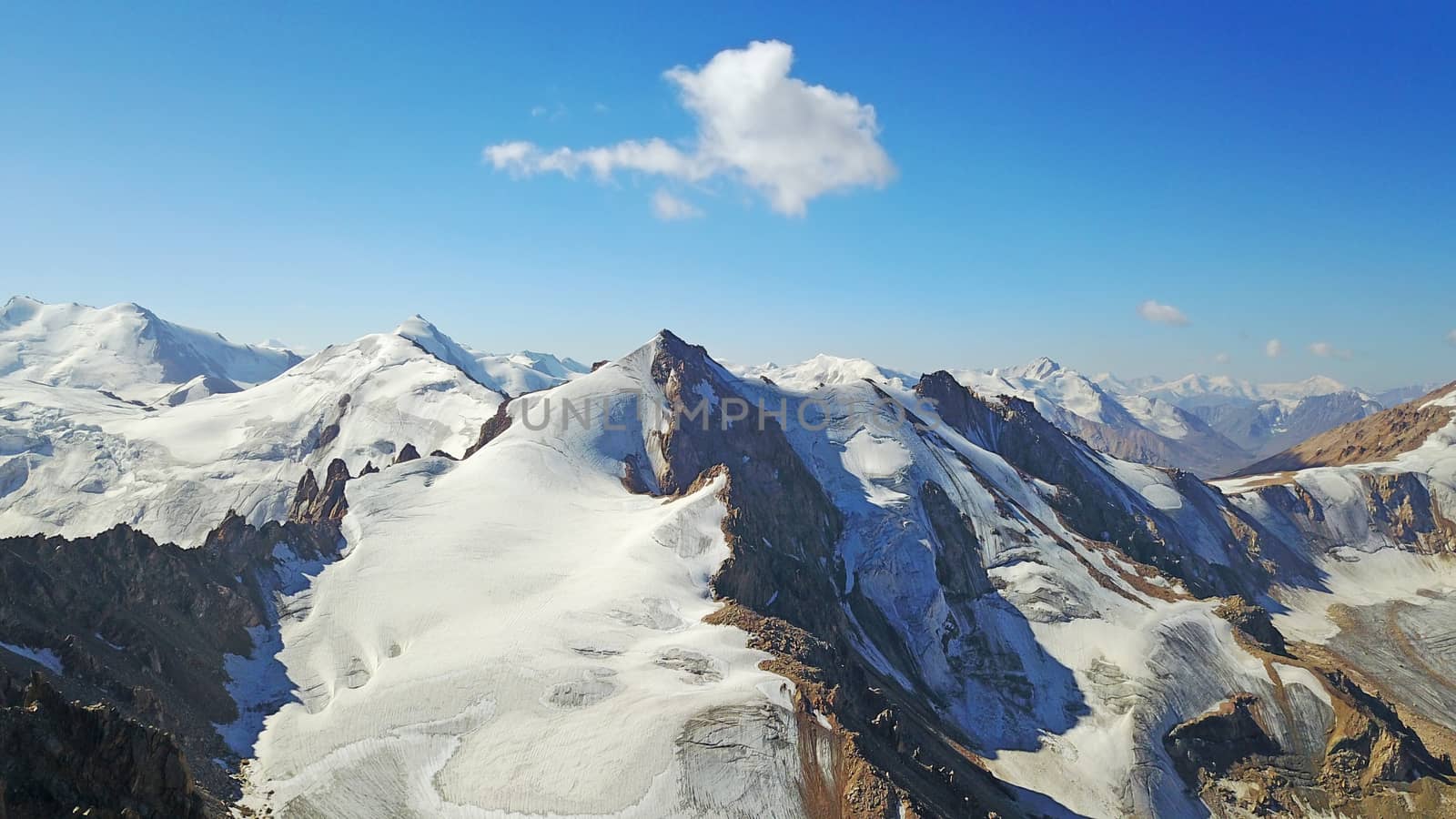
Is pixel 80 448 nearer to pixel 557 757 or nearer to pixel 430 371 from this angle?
pixel 430 371

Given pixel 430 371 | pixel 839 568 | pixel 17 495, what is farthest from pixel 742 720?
pixel 17 495

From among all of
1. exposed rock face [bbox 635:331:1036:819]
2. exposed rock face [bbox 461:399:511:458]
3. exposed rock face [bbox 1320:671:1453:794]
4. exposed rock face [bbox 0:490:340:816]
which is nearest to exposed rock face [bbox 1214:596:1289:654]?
exposed rock face [bbox 1320:671:1453:794]

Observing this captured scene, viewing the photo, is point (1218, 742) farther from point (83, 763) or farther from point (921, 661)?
point (83, 763)

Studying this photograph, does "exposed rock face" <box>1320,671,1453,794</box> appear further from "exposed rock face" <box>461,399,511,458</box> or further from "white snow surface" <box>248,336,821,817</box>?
"exposed rock face" <box>461,399,511,458</box>

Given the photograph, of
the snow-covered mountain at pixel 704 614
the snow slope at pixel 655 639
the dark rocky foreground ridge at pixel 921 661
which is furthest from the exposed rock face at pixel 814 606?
the snow slope at pixel 655 639

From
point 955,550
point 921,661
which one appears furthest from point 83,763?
point 955,550

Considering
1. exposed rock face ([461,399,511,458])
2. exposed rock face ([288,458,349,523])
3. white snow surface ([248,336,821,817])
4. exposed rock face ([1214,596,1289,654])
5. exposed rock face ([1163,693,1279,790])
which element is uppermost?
→ exposed rock face ([461,399,511,458])

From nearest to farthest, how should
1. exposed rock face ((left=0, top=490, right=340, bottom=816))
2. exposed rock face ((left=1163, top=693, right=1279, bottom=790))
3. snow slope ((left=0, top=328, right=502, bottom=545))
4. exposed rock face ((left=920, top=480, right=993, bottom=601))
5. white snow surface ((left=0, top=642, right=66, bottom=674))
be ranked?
white snow surface ((left=0, top=642, right=66, bottom=674)), exposed rock face ((left=0, top=490, right=340, bottom=816)), exposed rock face ((left=1163, top=693, right=1279, bottom=790)), exposed rock face ((left=920, top=480, right=993, bottom=601)), snow slope ((left=0, top=328, right=502, bottom=545))

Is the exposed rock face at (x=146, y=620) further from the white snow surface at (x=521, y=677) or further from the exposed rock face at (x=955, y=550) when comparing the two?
the exposed rock face at (x=955, y=550)
